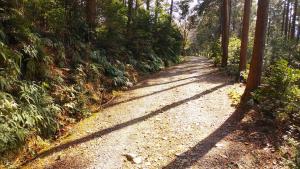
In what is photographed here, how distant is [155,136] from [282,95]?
11.5 ft

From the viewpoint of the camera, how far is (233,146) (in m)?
5.96

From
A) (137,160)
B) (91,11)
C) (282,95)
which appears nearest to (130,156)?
(137,160)

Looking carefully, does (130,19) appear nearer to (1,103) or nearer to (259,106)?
(259,106)

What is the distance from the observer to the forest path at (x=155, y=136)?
17.5 ft

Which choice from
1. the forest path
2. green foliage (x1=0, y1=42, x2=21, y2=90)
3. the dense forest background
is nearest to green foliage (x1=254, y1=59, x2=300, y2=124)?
the dense forest background

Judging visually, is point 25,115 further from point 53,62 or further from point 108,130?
point 53,62

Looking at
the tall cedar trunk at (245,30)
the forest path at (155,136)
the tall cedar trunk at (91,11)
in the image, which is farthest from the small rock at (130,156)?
the tall cedar trunk at (245,30)

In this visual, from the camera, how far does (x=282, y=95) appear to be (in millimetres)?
7316

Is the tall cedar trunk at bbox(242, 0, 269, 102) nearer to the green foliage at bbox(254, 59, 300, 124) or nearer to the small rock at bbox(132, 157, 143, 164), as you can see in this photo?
the green foliage at bbox(254, 59, 300, 124)

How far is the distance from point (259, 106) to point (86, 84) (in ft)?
16.9

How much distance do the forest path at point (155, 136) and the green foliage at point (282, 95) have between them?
2.90 ft

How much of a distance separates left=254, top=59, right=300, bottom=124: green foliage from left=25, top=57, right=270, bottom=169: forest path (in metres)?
0.88

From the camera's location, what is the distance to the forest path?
17.5ft

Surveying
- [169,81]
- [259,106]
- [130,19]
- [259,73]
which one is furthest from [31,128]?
[130,19]
